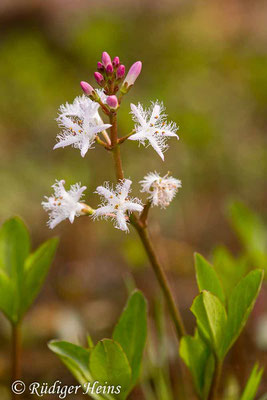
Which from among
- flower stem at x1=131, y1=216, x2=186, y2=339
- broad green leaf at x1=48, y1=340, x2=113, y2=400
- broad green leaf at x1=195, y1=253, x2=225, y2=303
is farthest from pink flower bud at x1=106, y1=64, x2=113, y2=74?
broad green leaf at x1=48, y1=340, x2=113, y2=400

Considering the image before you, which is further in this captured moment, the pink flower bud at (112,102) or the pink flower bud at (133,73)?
the pink flower bud at (133,73)

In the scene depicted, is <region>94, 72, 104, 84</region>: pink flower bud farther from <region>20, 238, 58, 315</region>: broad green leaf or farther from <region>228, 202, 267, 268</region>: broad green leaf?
<region>228, 202, 267, 268</region>: broad green leaf

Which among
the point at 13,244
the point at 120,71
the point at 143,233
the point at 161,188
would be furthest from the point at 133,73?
the point at 13,244

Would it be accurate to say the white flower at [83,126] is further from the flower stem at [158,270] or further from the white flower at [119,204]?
the flower stem at [158,270]

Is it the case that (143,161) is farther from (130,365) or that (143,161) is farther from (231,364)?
(130,365)

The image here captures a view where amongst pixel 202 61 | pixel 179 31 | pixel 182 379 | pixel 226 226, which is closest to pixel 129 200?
pixel 182 379

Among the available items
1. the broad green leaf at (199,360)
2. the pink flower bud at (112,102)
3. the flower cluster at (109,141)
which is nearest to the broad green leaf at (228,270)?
the broad green leaf at (199,360)
